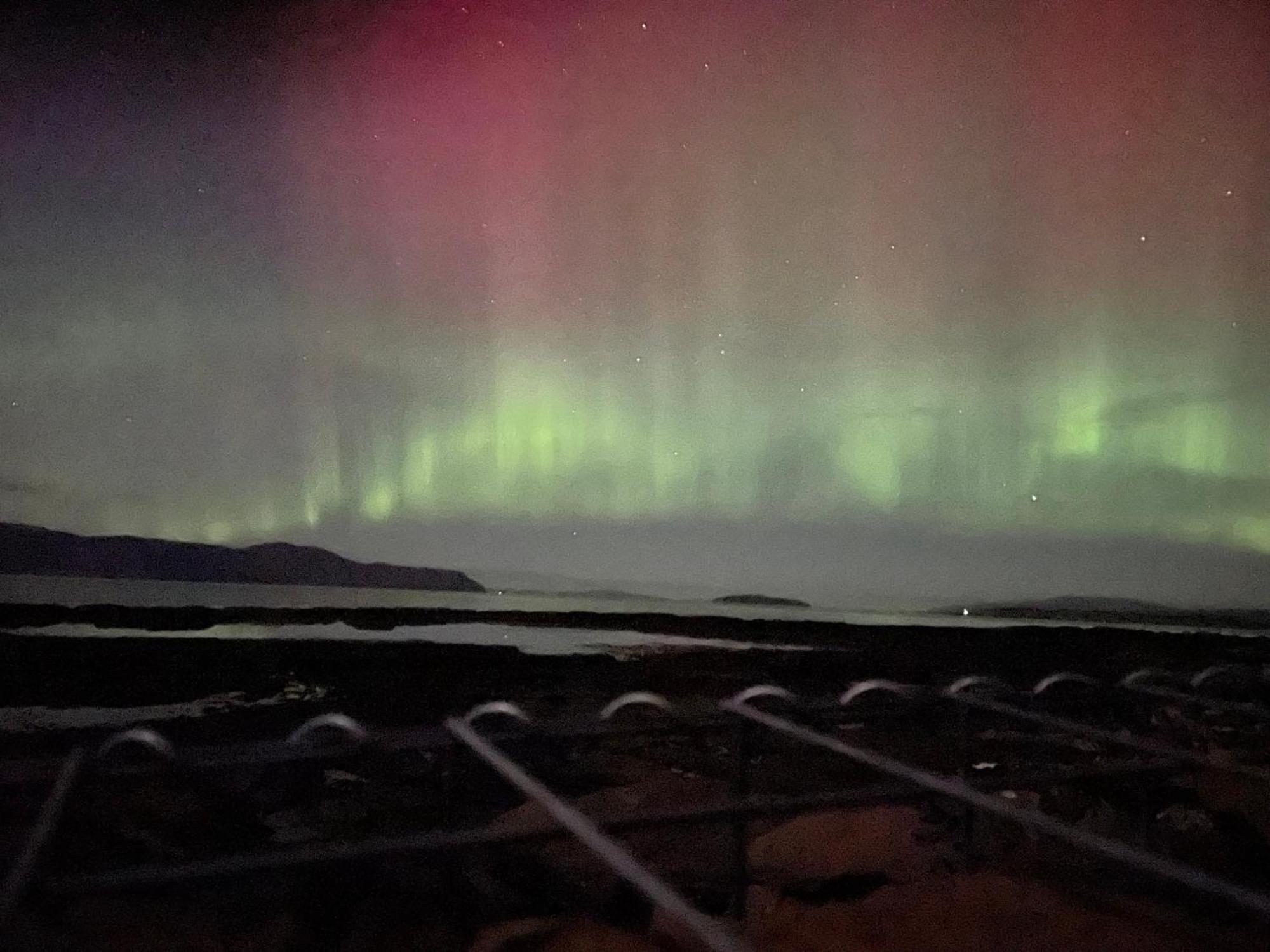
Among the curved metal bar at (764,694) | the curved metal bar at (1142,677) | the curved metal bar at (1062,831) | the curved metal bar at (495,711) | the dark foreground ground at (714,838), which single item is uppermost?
the curved metal bar at (1142,677)

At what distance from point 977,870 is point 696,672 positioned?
5212mm

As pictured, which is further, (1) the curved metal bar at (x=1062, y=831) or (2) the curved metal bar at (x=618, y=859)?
(1) the curved metal bar at (x=1062, y=831)

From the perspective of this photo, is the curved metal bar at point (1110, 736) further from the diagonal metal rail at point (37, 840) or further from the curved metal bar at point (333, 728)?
the diagonal metal rail at point (37, 840)

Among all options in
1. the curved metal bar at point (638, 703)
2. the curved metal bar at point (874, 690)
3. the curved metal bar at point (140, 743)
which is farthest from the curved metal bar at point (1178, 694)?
the curved metal bar at point (140, 743)

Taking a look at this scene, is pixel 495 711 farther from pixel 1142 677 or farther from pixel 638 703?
pixel 1142 677

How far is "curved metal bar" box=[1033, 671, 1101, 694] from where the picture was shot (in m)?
3.85

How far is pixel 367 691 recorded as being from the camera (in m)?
9.48

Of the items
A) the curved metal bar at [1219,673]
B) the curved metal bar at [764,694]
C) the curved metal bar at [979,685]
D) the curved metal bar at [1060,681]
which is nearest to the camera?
the curved metal bar at [764,694]

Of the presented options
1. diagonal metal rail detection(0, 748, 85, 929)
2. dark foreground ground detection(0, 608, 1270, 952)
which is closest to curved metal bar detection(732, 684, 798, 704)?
dark foreground ground detection(0, 608, 1270, 952)

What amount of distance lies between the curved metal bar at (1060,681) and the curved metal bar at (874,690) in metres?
0.63

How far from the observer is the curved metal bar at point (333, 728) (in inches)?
112

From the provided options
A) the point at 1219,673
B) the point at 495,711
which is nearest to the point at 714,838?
the point at 495,711

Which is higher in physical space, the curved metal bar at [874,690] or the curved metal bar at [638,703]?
the curved metal bar at [874,690]

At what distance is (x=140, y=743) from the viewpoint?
2717mm
